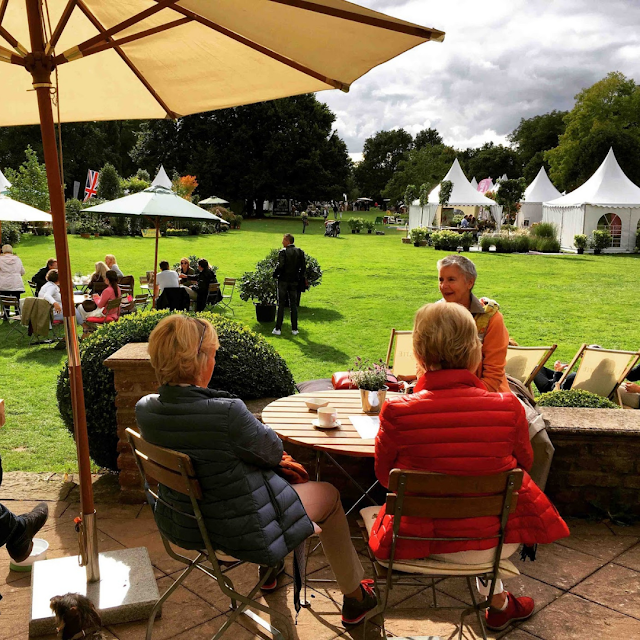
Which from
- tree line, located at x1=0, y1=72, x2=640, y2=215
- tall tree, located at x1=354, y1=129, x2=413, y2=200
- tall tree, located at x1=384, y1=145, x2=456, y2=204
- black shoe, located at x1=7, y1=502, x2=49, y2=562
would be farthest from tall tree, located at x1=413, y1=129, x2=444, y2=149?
black shoe, located at x1=7, y1=502, x2=49, y2=562

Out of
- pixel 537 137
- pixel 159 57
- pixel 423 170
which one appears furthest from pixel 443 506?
pixel 537 137

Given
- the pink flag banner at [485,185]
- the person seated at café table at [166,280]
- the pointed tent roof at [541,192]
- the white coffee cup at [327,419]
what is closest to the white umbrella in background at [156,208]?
the person seated at café table at [166,280]

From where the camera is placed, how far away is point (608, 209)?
30.5 metres

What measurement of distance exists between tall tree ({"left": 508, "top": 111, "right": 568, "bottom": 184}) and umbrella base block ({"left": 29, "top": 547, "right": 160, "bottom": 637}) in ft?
236

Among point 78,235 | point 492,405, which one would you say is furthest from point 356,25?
point 78,235

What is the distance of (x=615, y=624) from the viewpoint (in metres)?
3.08

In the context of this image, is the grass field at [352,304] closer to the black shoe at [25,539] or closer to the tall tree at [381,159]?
the black shoe at [25,539]

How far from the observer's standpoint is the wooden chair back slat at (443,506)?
2.48 meters

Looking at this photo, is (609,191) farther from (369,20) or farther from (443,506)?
(443,506)

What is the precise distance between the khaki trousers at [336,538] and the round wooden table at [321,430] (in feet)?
0.74

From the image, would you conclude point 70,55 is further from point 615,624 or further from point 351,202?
point 351,202

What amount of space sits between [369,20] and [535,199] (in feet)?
137

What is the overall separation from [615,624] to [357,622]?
121 cm

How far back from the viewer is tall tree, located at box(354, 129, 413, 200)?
98.6 metres
